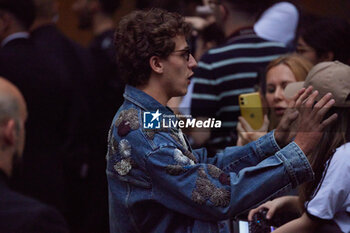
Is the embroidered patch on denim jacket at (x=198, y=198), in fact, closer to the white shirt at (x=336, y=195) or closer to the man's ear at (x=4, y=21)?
the white shirt at (x=336, y=195)

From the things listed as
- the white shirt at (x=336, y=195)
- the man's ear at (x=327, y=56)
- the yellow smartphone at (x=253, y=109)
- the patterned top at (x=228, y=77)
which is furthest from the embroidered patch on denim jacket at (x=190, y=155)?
the man's ear at (x=327, y=56)

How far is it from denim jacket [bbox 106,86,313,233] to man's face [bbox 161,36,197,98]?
0.07 m

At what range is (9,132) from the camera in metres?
1.94

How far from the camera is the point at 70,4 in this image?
18.8 ft

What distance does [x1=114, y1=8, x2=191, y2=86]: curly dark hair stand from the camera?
2068mm

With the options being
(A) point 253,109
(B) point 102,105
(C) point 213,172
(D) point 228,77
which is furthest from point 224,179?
(B) point 102,105

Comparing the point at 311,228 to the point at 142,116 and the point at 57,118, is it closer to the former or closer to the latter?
the point at 142,116

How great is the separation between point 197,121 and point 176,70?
70 cm

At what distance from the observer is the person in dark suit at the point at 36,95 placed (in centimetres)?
354

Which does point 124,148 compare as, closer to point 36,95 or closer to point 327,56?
point 327,56

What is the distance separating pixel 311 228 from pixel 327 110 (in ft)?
1.41

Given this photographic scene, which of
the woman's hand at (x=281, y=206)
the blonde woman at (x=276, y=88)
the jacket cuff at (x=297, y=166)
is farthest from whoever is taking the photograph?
the blonde woman at (x=276, y=88)

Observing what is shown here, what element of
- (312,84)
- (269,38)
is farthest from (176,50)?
(269,38)

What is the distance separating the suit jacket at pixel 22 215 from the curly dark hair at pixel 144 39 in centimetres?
55
